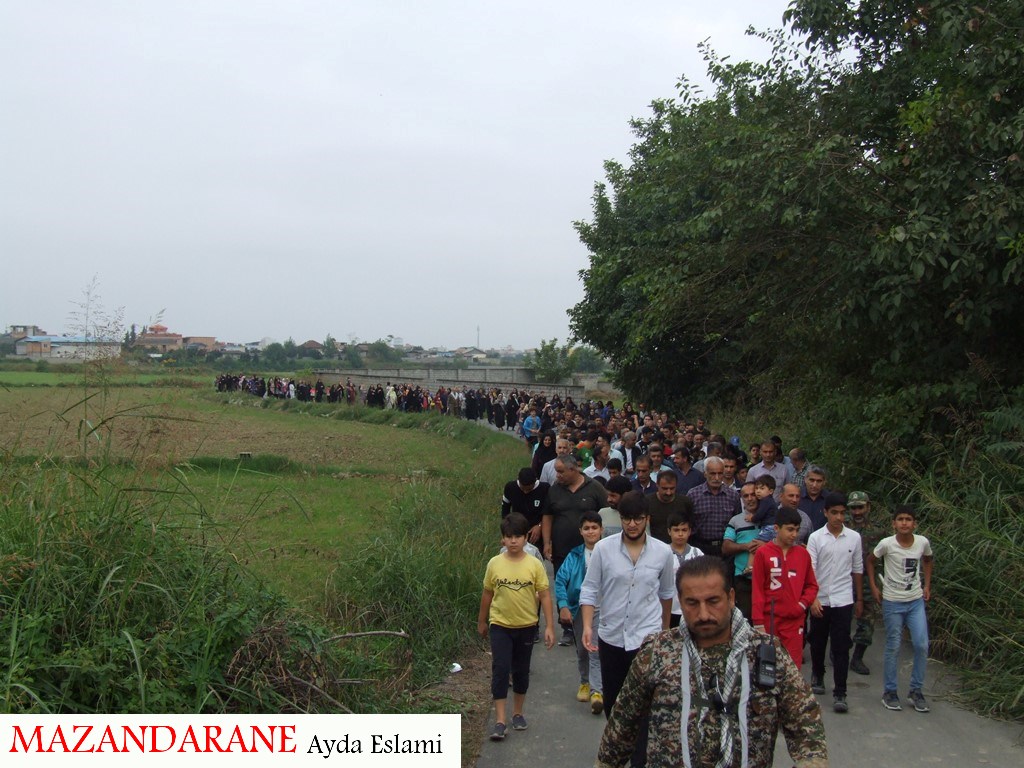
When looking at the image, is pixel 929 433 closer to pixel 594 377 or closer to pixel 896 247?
pixel 896 247

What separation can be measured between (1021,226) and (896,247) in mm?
1106

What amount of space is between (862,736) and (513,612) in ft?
8.11

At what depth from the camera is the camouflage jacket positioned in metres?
2.93

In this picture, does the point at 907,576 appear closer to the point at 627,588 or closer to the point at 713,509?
the point at 713,509

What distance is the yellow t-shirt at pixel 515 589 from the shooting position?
20.2ft

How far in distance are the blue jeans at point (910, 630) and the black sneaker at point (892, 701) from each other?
0.03 metres

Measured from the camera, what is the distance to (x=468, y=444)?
29656 mm

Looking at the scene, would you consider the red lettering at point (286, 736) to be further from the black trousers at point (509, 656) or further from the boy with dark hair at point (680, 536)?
the boy with dark hair at point (680, 536)

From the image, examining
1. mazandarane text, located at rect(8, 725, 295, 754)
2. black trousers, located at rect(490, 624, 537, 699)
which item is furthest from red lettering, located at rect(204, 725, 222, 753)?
black trousers, located at rect(490, 624, 537, 699)

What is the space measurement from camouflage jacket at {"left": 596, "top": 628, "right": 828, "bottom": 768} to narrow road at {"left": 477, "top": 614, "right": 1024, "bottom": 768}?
9.54ft

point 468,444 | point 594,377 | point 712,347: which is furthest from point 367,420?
point 594,377

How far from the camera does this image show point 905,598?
6.85 metres

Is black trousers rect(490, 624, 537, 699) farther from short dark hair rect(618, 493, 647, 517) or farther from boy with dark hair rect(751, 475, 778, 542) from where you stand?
boy with dark hair rect(751, 475, 778, 542)

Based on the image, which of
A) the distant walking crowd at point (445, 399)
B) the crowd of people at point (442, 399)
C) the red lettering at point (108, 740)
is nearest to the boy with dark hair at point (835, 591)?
the red lettering at point (108, 740)
